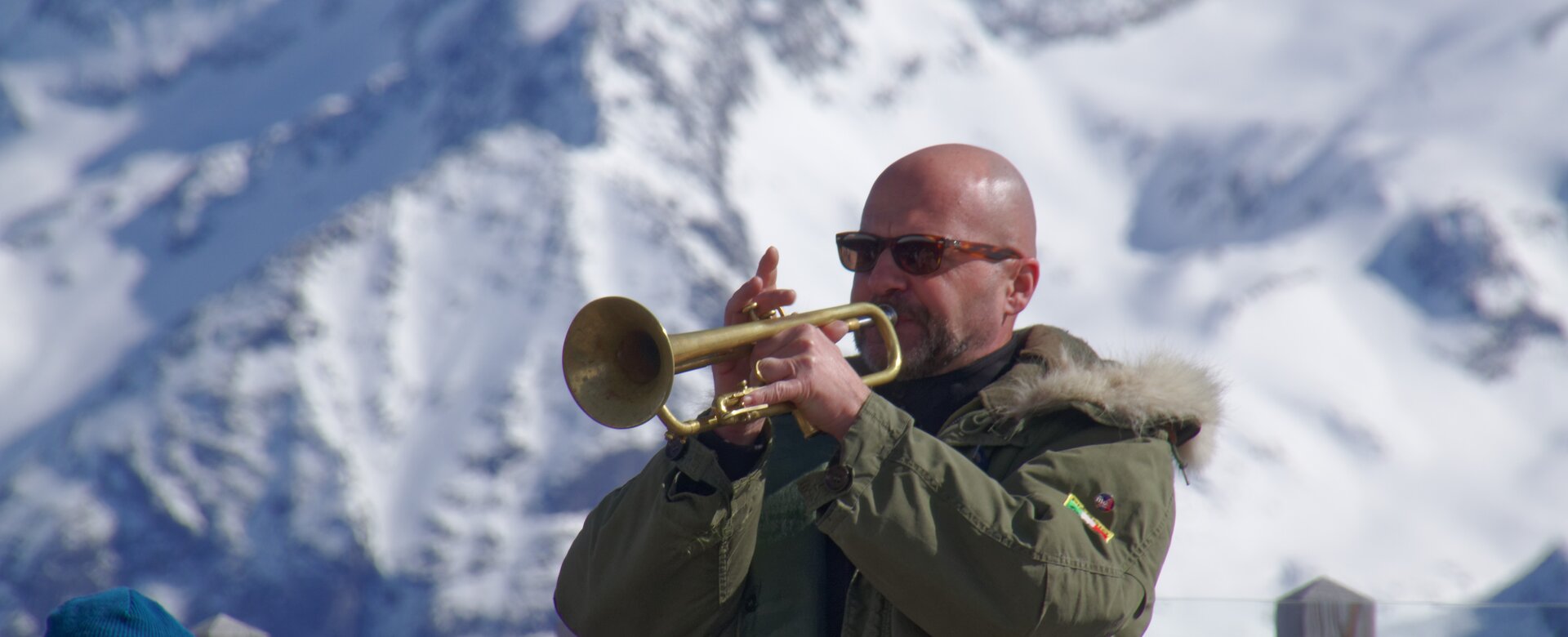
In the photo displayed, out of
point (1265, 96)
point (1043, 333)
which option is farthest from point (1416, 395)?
point (1043, 333)

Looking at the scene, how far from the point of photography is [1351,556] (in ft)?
474

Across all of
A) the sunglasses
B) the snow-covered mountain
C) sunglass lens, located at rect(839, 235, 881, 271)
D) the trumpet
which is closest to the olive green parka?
the trumpet

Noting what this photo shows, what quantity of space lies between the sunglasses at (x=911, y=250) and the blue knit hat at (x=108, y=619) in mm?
1813

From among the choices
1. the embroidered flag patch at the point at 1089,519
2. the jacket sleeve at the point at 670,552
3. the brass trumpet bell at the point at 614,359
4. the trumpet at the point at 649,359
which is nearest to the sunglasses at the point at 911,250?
the trumpet at the point at 649,359

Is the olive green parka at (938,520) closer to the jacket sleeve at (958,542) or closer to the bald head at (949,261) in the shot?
the jacket sleeve at (958,542)

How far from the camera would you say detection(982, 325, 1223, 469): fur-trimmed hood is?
3.81 metres

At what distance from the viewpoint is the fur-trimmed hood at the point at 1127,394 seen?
3.81m

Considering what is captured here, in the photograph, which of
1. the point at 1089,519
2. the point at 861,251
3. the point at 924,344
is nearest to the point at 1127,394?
the point at 1089,519

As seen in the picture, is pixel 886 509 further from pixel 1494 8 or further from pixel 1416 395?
pixel 1494 8

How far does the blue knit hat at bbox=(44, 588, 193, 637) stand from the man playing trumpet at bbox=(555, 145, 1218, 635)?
0.95 meters

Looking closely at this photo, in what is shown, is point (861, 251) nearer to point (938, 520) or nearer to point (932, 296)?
point (932, 296)

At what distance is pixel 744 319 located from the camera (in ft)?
12.5

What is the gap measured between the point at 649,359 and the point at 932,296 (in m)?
0.82

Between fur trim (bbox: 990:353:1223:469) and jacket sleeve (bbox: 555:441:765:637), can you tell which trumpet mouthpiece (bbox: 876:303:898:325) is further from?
jacket sleeve (bbox: 555:441:765:637)
